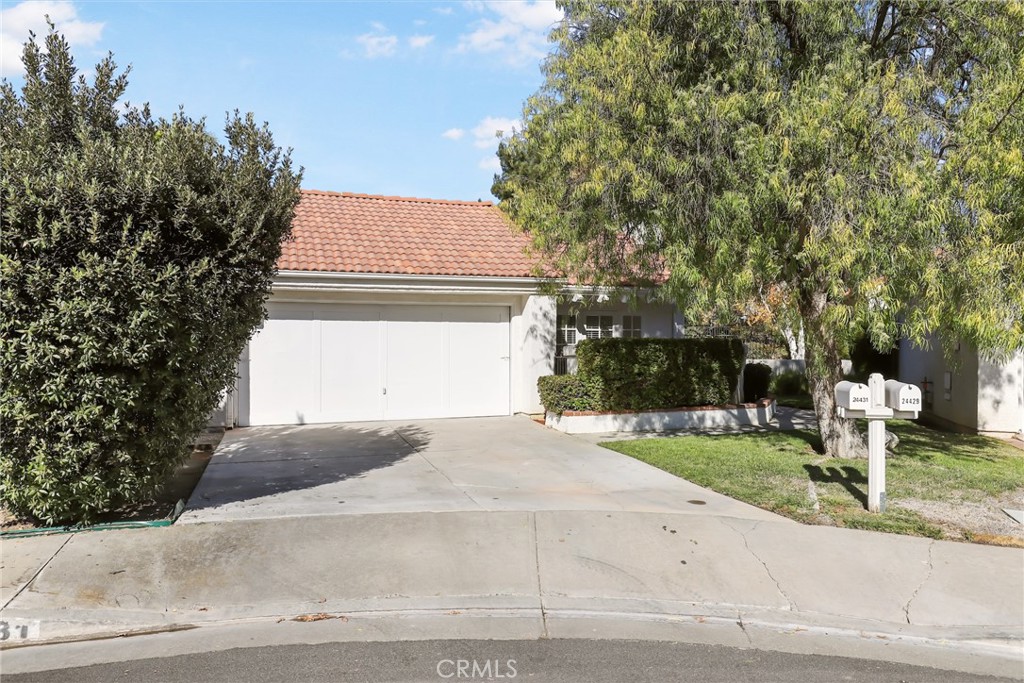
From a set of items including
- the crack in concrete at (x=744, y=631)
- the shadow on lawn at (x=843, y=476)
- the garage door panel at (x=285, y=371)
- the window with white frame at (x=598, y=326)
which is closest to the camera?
the crack in concrete at (x=744, y=631)

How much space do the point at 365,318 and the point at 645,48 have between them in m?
6.93

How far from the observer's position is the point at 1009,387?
13555mm

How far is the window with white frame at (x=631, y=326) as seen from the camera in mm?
15553

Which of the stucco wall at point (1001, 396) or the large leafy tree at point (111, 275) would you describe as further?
the stucco wall at point (1001, 396)

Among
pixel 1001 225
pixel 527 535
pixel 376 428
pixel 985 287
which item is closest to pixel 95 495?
pixel 527 535

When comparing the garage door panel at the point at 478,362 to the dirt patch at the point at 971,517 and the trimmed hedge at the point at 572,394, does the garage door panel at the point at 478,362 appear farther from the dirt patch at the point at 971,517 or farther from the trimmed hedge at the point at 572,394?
the dirt patch at the point at 971,517

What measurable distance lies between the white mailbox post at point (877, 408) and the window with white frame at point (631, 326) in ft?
25.5

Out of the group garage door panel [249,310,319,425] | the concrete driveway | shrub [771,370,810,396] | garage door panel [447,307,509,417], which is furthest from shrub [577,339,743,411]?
shrub [771,370,810,396]

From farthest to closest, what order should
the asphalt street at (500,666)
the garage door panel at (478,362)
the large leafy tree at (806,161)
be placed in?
the garage door panel at (478,362), the large leafy tree at (806,161), the asphalt street at (500,666)

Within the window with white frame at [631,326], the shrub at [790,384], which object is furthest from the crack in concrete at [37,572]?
the shrub at [790,384]

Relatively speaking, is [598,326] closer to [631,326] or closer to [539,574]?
[631,326]

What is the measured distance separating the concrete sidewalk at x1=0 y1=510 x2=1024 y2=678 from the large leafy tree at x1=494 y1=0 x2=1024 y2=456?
10.3 feet

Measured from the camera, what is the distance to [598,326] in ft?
50.6

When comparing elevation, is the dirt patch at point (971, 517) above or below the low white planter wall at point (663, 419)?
below
